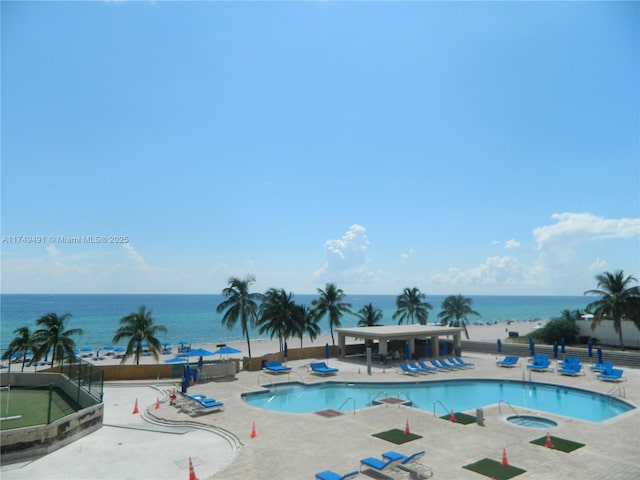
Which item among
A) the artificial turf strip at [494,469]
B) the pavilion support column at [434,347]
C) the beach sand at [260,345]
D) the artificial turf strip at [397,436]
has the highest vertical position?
the pavilion support column at [434,347]

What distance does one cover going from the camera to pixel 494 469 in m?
13.2

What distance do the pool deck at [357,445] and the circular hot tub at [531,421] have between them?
0.45m

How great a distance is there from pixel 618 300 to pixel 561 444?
1165 inches

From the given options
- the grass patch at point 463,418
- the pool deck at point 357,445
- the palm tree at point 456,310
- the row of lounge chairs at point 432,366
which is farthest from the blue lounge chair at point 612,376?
the palm tree at point 456,310

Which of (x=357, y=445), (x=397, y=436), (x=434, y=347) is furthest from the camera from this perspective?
(x=434, y=347)

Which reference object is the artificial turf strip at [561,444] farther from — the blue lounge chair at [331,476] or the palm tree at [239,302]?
the palm tree at [239,302]

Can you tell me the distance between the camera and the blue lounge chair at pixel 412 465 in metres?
12.7

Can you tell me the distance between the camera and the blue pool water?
22.4 metres

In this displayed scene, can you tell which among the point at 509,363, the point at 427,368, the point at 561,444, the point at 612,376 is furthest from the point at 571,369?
the point at 561,444

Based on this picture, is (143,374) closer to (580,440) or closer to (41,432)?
(41,432)

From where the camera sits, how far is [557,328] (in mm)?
45875

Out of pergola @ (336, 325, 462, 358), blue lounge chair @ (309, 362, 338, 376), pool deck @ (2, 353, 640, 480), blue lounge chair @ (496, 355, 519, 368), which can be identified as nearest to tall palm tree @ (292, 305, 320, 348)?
pergola @ (336, 325, 462, 358)

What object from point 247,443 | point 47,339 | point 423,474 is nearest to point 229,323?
point 47,339

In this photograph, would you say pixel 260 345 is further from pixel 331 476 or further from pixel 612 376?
pixel 331 476
